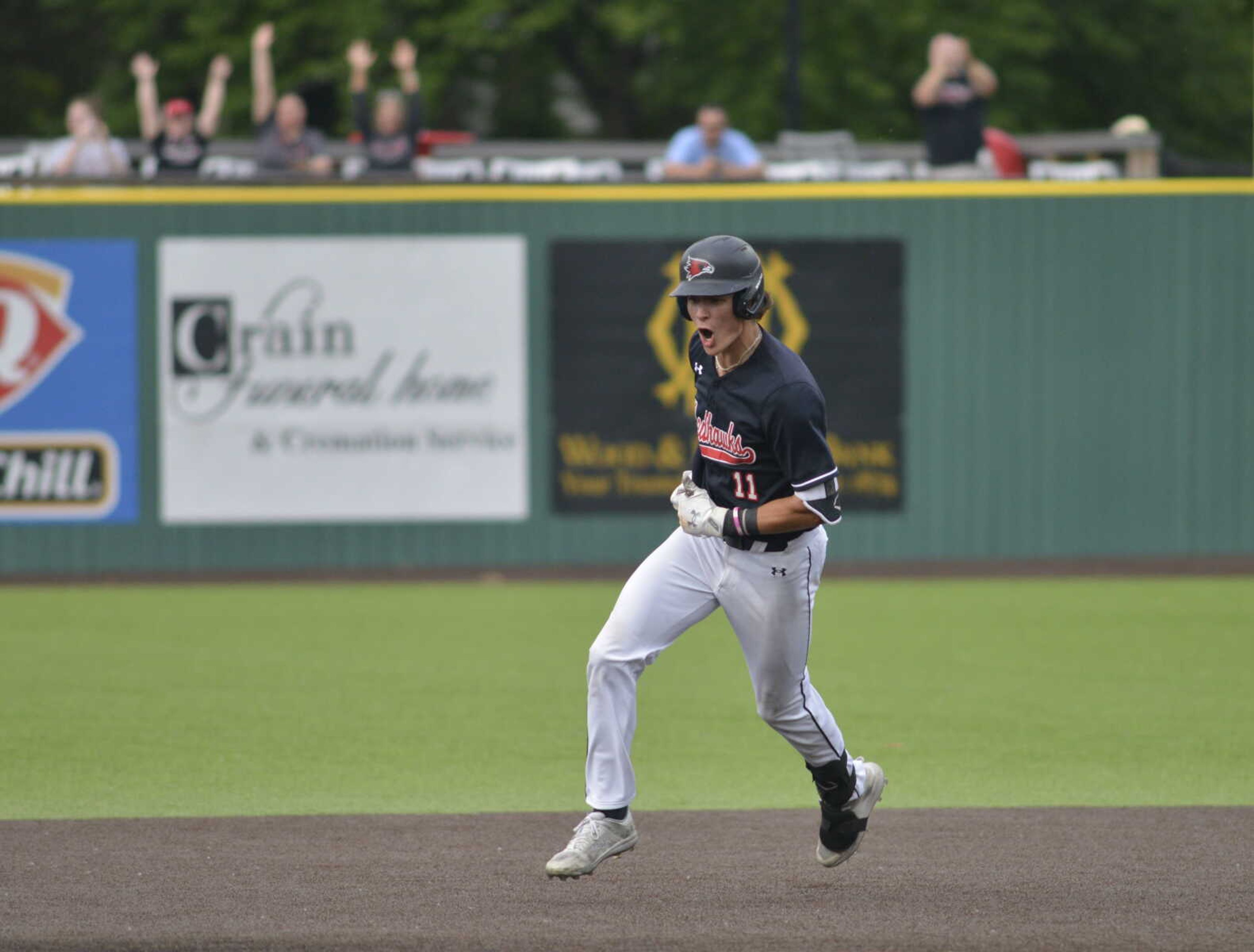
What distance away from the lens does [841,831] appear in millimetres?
6602

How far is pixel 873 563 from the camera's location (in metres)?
15.8

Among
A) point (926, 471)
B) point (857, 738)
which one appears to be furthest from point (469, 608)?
point (857, 738)

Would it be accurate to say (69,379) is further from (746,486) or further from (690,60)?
(690,60)

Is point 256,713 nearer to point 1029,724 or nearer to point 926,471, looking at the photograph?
point 1029,724

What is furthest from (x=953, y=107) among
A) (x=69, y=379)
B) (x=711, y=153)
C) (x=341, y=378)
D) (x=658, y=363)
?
(x=69, y=379)

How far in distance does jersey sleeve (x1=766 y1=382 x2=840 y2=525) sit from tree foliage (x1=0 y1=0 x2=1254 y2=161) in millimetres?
23651

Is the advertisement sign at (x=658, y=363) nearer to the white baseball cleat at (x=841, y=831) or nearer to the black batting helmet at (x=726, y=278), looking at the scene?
the white baseball cleat at (x=841, y=831)

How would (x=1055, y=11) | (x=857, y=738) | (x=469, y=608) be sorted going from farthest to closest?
1. (x=1055, y=11)
2. (x=469, y=608)
3. (x=857, y=738)

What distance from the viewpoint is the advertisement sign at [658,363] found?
616 inches

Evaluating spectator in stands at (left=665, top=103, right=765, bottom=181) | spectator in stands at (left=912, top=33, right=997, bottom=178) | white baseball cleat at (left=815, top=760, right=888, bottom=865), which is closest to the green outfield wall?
spectator in stands at (left=665, top=103, right=765, bottom=181)

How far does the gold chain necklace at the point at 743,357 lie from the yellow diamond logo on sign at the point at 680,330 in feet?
29.5

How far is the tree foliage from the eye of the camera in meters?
30.4

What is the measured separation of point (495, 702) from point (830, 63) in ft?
72.8

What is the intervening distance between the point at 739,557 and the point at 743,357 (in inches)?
26.5
